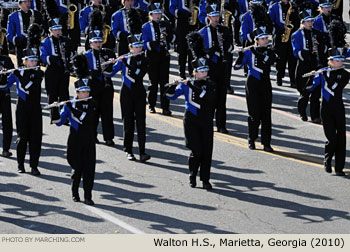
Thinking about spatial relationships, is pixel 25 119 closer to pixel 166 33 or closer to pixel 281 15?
pixel 166 33

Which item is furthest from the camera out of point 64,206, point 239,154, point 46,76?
point 46,76

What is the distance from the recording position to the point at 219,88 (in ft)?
60.6

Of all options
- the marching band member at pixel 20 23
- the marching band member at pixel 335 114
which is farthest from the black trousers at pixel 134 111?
the marching band member at pixel 20 23

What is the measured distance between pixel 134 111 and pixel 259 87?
2.18 m

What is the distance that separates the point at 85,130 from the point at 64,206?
113 centimetres

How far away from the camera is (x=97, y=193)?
609 inches

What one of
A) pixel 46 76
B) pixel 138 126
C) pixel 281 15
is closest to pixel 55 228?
pixel 138 126

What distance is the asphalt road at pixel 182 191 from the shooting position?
14000 mm

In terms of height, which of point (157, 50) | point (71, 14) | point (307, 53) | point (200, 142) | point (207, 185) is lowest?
point (207, 185)

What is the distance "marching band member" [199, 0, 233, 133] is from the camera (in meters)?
18.4

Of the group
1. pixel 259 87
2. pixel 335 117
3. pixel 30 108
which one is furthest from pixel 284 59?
pixel 30 108

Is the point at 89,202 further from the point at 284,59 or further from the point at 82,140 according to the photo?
the point at 284,59

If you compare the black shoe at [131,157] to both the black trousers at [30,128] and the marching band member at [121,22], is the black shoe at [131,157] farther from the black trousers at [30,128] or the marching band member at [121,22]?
the marching band member at [121,22]

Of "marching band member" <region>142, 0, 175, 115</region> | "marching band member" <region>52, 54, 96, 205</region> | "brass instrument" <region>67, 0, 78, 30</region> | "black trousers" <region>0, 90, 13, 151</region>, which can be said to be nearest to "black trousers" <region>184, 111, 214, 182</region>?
"marching band member" <region>52, 54, 96, 205</region>
